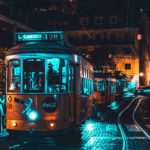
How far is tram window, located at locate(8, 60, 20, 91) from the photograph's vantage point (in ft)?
34.3

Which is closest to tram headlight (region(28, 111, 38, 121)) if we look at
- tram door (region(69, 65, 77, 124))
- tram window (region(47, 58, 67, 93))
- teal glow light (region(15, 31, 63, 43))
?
tram window (region(47, 58, 67, 93))

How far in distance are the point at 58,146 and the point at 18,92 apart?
1947 millimetres

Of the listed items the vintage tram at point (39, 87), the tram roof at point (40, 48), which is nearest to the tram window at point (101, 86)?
the tram roof at point (40, 48)

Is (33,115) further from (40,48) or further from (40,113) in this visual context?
(40,48)

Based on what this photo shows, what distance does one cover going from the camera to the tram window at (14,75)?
1045 centimetres

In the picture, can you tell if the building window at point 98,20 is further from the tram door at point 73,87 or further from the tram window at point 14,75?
→ the tram window at point 14,75

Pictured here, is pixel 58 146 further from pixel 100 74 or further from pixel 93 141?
pixel 100 74

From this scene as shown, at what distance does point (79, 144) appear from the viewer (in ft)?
35.1

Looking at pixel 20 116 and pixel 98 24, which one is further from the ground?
pixel 98 24

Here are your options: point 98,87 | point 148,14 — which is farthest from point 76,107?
point 148,14

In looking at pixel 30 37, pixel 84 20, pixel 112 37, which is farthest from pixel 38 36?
pixel 84 20

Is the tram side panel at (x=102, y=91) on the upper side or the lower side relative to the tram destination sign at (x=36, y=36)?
lower

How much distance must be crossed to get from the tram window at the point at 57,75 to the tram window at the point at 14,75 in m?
0.91

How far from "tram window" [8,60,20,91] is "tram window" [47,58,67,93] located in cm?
91
